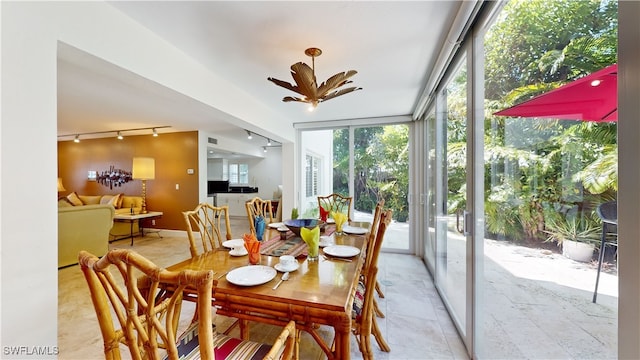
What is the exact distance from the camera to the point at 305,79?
6.05 ft

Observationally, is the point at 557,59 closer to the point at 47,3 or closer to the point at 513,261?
the point at 513,261

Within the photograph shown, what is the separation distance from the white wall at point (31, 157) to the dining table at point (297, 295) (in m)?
0.60

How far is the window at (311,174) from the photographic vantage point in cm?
501

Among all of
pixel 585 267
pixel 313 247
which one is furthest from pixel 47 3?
pixel 585 267

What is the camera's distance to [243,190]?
339 inches

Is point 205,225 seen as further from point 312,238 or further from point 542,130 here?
point 542,130

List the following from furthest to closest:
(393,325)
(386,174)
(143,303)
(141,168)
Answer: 1. (141,168)
2. (386,174)
3. (393,325)
4. (143,303)

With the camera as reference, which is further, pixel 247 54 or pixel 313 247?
pixel 247 54

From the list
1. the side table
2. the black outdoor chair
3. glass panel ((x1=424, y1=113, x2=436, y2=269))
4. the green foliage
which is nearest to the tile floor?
glass panel ((x1=424, y1=113, x2=436, y2=269))

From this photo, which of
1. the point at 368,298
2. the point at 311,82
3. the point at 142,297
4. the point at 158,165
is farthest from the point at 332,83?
the point at 158,165

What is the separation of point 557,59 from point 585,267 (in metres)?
0.84

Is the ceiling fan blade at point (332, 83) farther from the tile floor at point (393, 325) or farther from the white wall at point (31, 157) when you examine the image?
the tile floor at point (393, 325)

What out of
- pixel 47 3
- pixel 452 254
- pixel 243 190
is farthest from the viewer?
pixel 243 190

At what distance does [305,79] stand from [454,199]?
5.54ft
